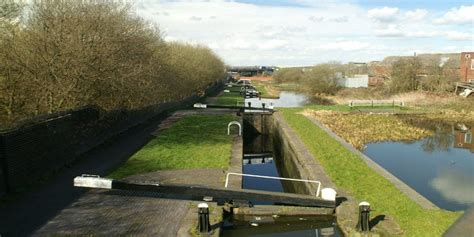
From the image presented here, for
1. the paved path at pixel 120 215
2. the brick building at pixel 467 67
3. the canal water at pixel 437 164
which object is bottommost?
the canal water at pixel 437 164

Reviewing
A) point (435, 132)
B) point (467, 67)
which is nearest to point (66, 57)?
point (435, 132)

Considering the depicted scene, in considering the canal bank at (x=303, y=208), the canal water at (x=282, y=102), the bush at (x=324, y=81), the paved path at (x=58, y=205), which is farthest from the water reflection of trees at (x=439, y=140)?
the bush at (x=324, y=81)

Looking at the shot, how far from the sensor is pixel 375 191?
1018 cm

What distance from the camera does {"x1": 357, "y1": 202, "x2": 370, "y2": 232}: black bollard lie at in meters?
7.55

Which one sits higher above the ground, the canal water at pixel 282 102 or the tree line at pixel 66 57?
the tree line at pixel 66 57

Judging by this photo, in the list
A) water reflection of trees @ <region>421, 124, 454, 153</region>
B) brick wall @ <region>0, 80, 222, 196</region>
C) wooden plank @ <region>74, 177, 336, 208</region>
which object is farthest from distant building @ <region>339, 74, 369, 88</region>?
wooden plank @ <region>74, 177, 336, 208</region>

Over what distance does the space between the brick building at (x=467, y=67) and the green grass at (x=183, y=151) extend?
35546 mm

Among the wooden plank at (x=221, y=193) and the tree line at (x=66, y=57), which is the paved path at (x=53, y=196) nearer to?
the wooden plank at (x=221, y=193)

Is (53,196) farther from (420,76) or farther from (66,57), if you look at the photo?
(420,76)

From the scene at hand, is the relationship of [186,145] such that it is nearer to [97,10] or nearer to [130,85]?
[130,85]

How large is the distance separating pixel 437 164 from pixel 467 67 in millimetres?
33932

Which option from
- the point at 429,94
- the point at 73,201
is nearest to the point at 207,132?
the point at 73,201

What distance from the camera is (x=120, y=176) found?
11242 millimetres

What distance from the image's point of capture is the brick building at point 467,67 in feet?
150
